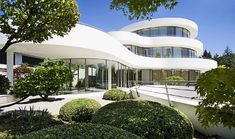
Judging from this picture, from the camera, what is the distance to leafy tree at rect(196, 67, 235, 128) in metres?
4.07

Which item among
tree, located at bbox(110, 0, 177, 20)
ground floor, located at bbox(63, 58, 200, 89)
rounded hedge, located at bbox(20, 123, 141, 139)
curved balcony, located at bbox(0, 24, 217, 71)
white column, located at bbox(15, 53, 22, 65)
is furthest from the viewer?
ground floor, located at bbox(63, 58, 200, 89)

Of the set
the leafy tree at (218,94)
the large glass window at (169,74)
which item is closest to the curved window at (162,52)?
the large glass window at (169,74)

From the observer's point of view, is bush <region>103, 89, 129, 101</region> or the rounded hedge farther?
bush <region>103, 89, 129, 101</region>

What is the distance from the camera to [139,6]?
7.82 metres

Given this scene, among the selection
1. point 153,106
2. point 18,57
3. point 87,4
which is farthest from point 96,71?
point 153,106

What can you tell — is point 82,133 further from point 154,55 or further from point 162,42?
point 154,55

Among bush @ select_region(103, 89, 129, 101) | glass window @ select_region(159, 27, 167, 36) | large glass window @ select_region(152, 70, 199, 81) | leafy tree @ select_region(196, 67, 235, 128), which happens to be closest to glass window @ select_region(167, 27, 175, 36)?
glass window @ select_region(159, 27, 167, 36)

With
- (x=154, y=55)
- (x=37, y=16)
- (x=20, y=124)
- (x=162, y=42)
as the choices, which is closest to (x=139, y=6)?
(x=37, y=16)

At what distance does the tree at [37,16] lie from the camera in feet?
23.9

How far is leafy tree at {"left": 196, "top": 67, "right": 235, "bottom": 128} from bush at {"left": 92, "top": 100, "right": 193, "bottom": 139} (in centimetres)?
110

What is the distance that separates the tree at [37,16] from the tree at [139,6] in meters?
1.51

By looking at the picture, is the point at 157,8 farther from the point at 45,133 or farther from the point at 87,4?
the point at 87,4

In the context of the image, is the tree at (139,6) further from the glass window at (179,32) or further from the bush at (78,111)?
the glass window at (179,32)

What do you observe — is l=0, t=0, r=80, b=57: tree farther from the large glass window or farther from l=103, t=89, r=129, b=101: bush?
the large glass window
